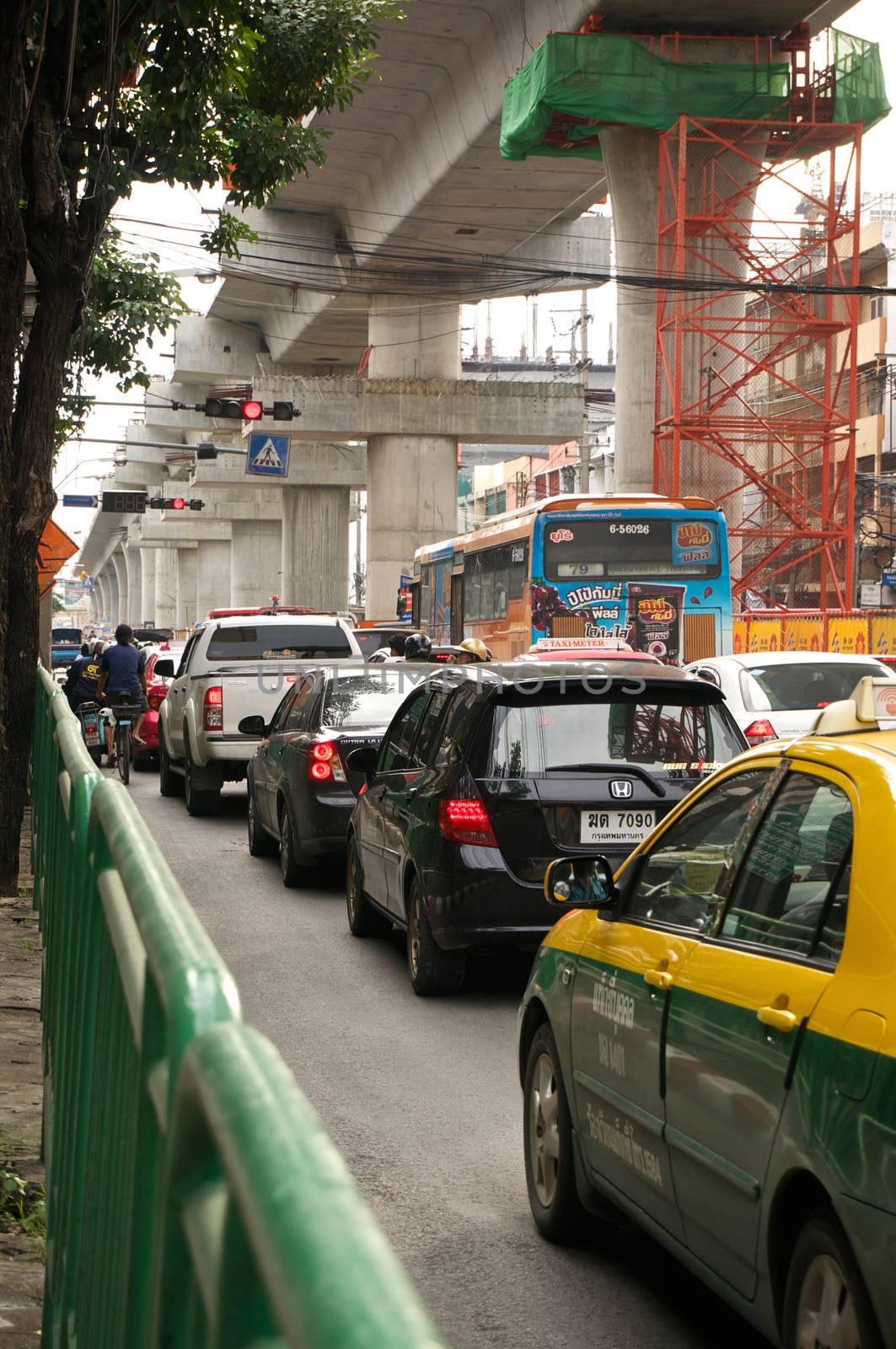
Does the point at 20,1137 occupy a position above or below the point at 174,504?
below

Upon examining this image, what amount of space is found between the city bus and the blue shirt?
18.6ft

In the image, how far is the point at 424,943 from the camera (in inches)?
349

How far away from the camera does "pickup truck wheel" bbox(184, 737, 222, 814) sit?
62.1 ft

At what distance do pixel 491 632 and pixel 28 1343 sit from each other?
23443 mm

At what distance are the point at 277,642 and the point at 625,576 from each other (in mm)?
6162

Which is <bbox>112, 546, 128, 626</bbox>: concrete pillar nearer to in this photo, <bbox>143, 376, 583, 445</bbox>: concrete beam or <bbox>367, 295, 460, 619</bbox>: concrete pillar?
<bbox>367, 295, 460, 619</bbox>: concrete pillar

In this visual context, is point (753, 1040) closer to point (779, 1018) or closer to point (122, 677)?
point (779, 1018)

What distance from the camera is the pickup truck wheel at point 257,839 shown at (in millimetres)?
15359

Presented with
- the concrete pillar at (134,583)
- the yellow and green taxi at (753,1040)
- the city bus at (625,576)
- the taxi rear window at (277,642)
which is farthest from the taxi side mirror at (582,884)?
the concrete pillar at (134,583)

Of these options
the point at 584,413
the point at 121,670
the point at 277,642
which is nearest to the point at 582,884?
the point at 277,642

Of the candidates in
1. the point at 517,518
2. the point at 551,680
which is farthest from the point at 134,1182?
the point at 517,518

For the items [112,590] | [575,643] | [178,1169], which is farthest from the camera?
[112,590]

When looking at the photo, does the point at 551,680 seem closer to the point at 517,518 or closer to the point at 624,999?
the point at 624,999

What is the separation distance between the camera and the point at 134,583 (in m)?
148
